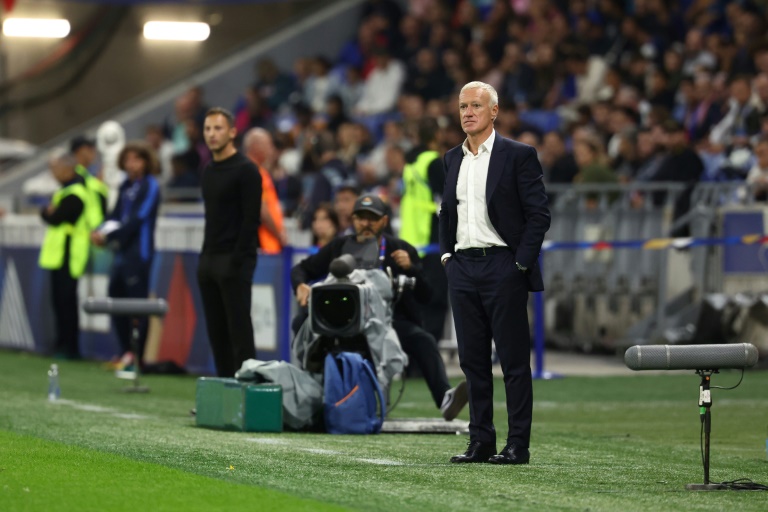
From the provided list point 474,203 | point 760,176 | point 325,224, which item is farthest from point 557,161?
point 474,203

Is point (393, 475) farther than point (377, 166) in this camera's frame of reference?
No

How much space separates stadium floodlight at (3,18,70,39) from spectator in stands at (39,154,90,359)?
1263 cm

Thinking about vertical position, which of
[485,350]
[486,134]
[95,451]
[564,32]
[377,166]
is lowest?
[95,451]

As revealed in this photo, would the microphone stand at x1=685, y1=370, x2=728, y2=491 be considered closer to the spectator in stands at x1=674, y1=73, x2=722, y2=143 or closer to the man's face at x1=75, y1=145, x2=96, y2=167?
the man's face at x1=75, y1=145, x2=96, y2=167

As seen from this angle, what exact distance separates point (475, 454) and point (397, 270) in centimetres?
307

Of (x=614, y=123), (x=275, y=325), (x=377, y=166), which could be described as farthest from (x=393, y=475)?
(x=377, y=166)

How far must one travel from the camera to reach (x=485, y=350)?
28.9ft

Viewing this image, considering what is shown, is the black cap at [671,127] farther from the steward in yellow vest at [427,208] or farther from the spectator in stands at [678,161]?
the steward in yellow vest at [427,208]

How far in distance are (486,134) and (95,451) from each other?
2752 millimetres

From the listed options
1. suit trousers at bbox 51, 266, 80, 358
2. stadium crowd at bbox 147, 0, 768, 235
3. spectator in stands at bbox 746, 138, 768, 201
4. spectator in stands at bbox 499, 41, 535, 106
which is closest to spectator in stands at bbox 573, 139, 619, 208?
stadium crowd at bbox 147, 0, 768, 235

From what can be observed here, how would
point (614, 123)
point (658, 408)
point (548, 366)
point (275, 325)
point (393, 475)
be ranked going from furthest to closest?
point (614, 123), point (548, 366), point (275, 325), point (658, 408), point (393, 475)

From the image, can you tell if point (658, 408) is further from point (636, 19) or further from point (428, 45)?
point (428, 45)

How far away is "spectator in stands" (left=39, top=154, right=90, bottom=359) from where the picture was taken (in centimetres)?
1705

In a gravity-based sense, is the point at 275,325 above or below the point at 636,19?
below
